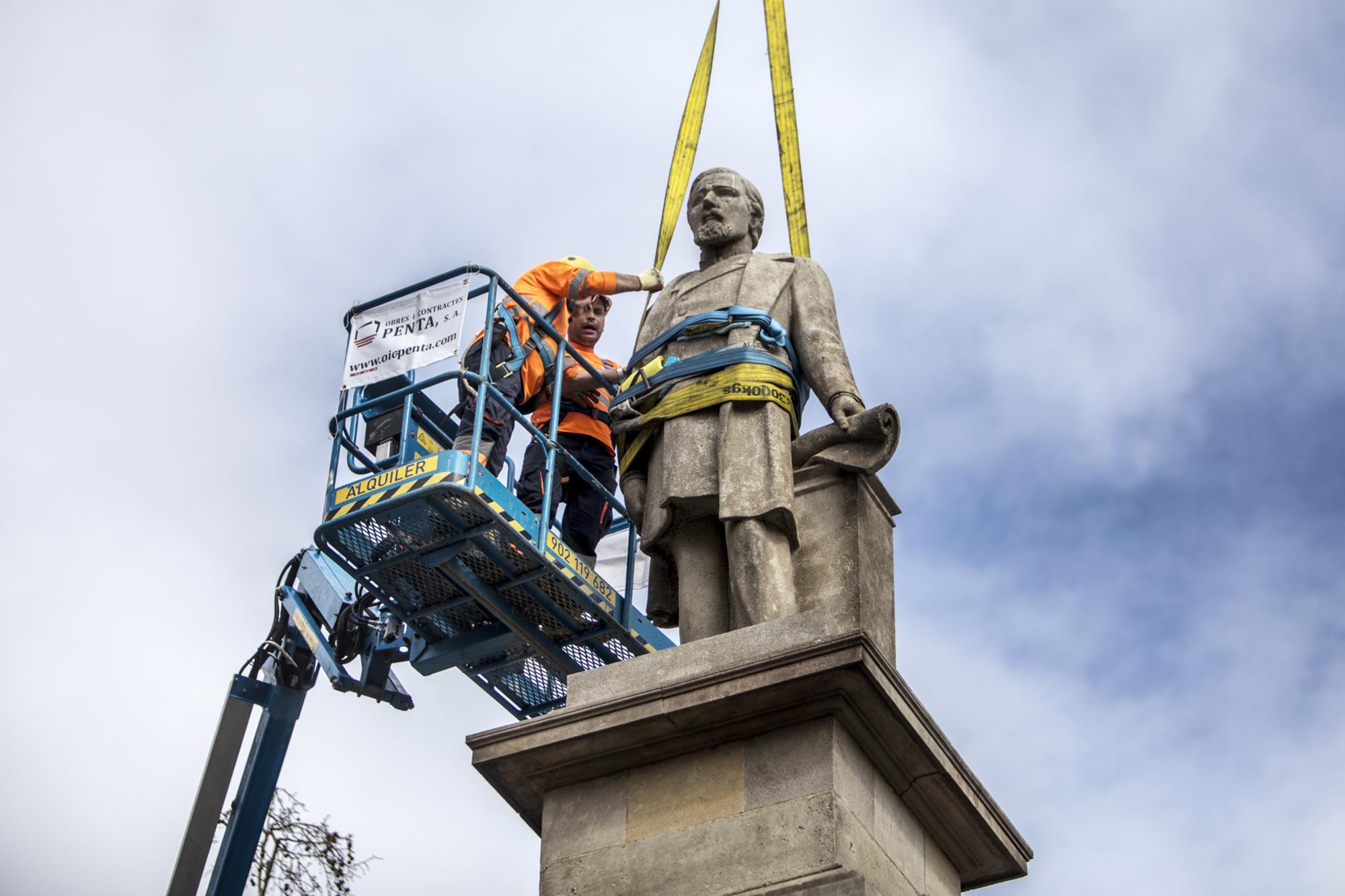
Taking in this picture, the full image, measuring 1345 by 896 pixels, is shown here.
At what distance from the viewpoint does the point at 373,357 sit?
45.3 ft

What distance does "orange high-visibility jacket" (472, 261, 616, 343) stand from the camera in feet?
Result: 47.1

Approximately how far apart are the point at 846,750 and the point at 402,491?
155 inches

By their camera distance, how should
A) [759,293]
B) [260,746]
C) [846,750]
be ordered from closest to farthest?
[846,750] → [759,293] → [260,746]

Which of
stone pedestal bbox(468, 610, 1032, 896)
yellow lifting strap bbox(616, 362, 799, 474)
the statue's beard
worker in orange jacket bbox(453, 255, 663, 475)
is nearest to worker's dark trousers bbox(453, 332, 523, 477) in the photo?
worker in orange jacket bbox(453, 255, 663, 475)

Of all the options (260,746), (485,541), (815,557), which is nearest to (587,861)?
(815,557)

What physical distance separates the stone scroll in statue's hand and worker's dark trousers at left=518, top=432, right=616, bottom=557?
2767 millimetres

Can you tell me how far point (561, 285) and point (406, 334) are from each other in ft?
4.26

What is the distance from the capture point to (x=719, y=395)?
11711 millimetres

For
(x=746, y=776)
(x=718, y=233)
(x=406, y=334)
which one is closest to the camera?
(x=746, y=776)

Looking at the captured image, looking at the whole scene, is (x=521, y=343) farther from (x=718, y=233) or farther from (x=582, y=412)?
(x=718, y=233)

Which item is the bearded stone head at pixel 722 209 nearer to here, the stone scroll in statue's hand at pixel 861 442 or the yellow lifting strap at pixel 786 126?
the yellow lifting strap at pixel 786 126

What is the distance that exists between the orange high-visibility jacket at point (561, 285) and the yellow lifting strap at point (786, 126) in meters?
1.41

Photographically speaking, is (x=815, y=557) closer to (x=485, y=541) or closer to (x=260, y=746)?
(x=485, y=541)

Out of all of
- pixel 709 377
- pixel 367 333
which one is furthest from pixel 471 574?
pixel 709 377
